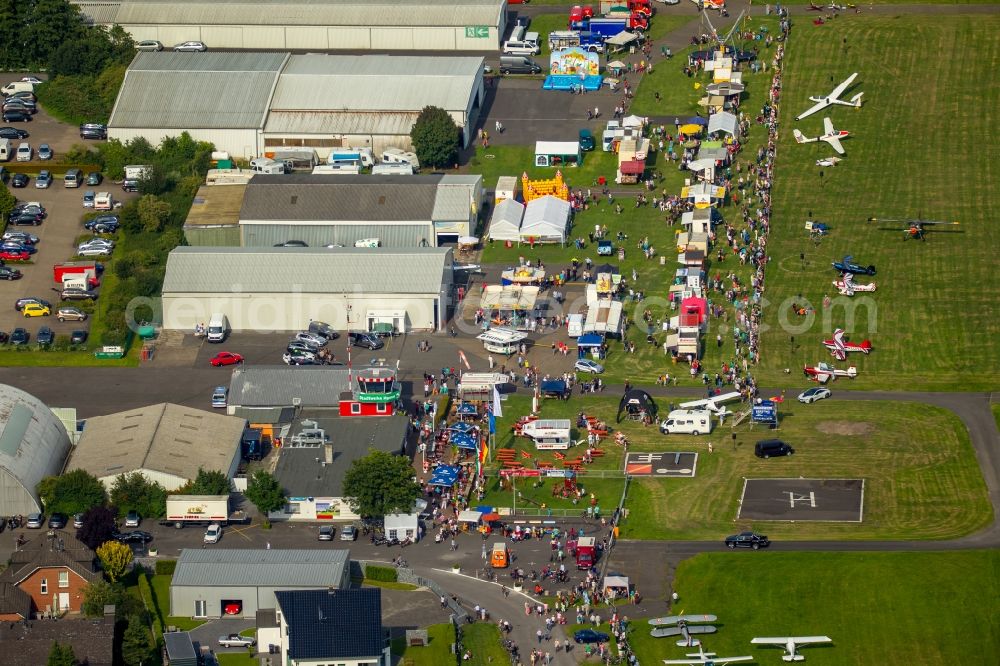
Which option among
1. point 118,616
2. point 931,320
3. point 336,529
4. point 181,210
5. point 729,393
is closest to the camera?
point 118,616

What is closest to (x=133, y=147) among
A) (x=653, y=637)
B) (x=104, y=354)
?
(x=104, y=354)

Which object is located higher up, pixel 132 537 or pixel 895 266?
pixel 895 266

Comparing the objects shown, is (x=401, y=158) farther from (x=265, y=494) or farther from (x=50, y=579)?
(x=50, y=579)

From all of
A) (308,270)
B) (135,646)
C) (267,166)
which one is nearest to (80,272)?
(308,270)

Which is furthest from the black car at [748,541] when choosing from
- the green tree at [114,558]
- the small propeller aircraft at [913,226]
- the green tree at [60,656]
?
the small propeller aircraft at [913,226]

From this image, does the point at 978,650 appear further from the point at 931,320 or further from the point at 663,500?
the point at 931,320

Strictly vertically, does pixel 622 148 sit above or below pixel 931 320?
above
